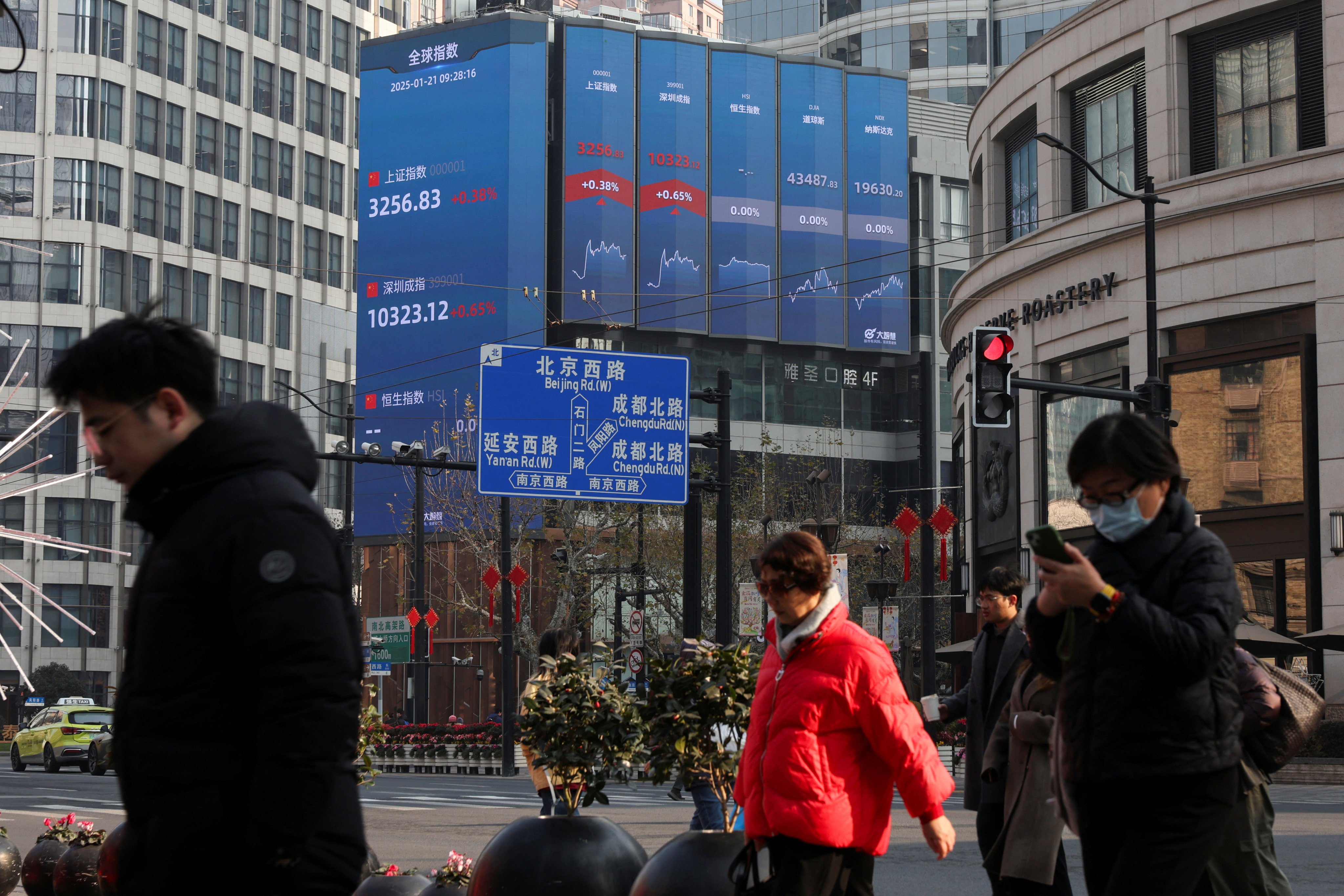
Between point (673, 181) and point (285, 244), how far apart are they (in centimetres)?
2643

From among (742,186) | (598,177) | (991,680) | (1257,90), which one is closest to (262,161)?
(598,177)

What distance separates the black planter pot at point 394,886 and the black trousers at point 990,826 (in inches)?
114

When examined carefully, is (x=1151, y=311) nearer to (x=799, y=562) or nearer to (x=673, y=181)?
(x=799, y=562)

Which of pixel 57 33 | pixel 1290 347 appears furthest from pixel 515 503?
pixel 57 33

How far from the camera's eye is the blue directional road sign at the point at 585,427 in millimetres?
22297

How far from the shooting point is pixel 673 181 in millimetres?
72562

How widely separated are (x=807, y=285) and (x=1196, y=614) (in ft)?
Answer: 238

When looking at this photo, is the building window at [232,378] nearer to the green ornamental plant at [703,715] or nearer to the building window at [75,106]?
the building window at [75,106]

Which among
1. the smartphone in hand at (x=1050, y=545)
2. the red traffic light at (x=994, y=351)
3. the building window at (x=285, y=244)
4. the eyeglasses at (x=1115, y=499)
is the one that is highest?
the building window at (x=285, y=244)

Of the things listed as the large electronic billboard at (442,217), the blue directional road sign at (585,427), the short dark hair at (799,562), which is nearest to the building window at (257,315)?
the large electronic billboard at (442,217)

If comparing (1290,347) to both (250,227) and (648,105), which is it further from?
(250,227)

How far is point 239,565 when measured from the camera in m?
3.36

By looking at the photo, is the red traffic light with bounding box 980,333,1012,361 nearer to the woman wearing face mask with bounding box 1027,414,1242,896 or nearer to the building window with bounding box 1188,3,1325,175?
the building window with bounding box 1188,3,1325,175

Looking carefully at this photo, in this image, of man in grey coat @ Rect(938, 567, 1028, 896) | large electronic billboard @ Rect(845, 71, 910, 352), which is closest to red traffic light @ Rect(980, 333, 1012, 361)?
man in grey coat @ Rect(938, 567, 1028, 896)
